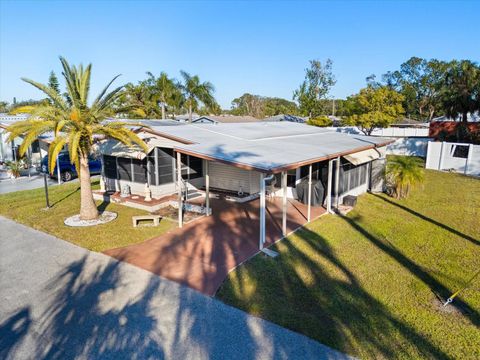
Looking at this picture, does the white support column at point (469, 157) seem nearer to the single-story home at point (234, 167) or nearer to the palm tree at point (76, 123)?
the single-story home at point (234, 167)

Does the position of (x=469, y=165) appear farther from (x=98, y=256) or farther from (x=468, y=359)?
(x=98, y=256)

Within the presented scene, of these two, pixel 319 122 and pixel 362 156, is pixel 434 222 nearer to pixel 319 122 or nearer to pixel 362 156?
pixel 362 156

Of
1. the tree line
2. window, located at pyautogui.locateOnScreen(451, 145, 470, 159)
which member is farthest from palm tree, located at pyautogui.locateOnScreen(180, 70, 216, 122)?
window, located at pyautogui.locateOnScreen(451, 145, 470, 159)

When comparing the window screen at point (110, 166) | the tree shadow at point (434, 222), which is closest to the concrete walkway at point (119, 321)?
the window screen at point (110, 166)

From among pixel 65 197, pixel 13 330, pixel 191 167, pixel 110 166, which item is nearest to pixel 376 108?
pixel 191 167

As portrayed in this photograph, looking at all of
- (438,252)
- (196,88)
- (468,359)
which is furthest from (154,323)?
(196,88)

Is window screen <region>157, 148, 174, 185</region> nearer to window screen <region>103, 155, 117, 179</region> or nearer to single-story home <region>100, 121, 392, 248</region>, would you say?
single-story home <region>100, 121, 392, 248</region>
